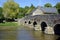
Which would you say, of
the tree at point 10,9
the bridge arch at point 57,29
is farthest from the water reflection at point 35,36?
the tree at point 10,9

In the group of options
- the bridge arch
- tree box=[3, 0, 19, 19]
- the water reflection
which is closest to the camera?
the water reflection

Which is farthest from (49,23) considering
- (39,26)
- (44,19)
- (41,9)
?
(41,9)

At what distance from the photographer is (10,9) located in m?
74.9

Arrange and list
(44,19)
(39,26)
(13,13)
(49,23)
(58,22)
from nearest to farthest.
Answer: (58,22), (49,23), (44,19), (39,26), (13,13)

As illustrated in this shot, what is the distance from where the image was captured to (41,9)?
74.9 meters

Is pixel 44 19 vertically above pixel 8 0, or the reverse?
pixel 8 0

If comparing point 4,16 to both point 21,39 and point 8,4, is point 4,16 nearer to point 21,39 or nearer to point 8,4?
point 8,4

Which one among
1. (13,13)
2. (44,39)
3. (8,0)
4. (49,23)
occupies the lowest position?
(44,39)

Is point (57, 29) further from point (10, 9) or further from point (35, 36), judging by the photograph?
point (10, 9)

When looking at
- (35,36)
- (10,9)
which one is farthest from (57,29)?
(10,9)

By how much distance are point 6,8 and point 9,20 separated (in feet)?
17.2

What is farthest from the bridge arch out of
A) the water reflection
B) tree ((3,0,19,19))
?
tree ((3,0,19,19))

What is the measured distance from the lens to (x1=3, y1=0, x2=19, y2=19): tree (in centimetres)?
7406

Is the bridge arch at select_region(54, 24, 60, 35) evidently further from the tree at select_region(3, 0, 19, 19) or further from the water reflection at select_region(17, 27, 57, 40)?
the tree at select_region(3, 0, 19, 19)
